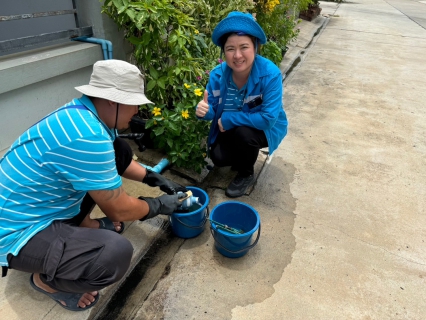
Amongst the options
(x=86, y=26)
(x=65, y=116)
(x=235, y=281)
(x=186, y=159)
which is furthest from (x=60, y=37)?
(x=235, y=281)

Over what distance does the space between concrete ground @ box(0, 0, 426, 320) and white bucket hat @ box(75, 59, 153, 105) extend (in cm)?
106

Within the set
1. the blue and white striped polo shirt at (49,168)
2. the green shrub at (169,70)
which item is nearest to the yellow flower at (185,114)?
the green shrub at (169,70)

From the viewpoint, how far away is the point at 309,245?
2123 mm

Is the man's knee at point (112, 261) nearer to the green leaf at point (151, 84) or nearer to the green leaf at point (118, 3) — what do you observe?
the green leaf at point (151, 84)

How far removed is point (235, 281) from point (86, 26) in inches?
96.0

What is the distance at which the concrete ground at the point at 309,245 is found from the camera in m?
1.71

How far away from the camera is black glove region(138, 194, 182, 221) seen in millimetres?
1686

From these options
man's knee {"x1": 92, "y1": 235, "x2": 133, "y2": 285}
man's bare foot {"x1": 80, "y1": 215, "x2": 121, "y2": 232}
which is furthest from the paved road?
man's bare foot {"x1": 80, "y1": 215, "x2": 121, "y2": 232}

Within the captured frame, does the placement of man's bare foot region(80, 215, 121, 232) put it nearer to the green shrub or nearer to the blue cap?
the green shrub

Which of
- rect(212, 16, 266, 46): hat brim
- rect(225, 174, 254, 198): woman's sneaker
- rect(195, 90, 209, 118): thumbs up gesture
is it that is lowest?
rect(225, 174, 254, 198): woman's sneaker

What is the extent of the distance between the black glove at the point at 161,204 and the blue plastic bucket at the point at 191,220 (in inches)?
5.5

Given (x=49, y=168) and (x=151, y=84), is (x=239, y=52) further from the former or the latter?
(x=49, y=168)

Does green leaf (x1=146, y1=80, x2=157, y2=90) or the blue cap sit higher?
the blue cap

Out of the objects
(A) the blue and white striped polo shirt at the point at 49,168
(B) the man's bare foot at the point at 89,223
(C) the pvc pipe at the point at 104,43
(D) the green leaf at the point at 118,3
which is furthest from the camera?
(C) the pvc pipe at the point at 104,43
